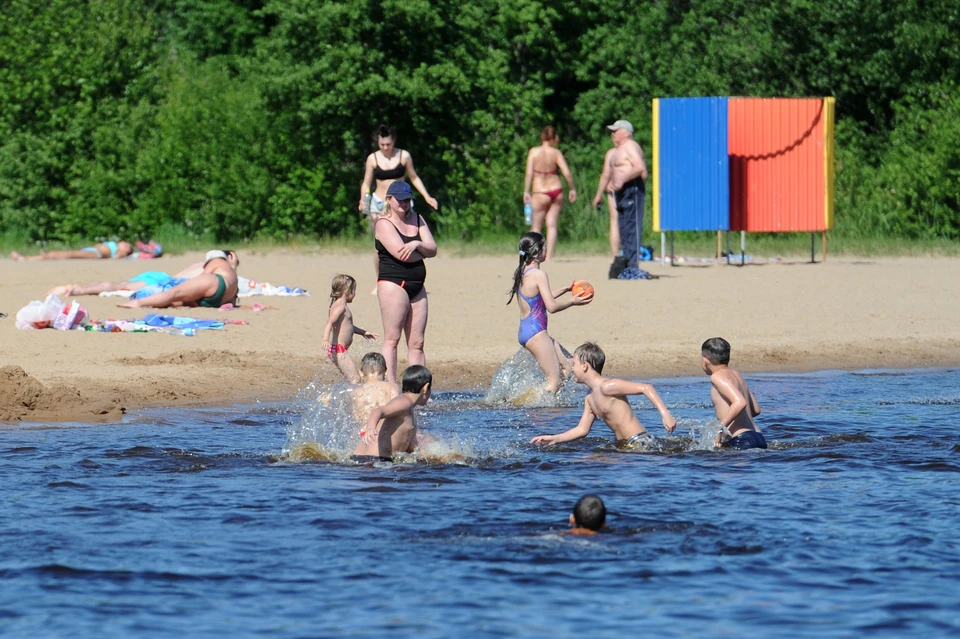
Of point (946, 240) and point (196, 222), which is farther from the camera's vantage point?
point (196, 222)

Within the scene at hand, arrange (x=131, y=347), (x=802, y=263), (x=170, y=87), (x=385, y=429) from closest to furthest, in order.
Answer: (x=385, y=429) < (x=131, y=347) < (x=802, y=263) < (x=170, y=87)

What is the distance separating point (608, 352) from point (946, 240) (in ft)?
34.7

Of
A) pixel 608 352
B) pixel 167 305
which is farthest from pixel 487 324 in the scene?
pixel 167 305

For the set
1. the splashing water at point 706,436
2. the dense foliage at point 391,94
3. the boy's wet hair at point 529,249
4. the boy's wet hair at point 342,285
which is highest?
the dense foliage at point 391,94

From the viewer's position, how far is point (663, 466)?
8898 mm

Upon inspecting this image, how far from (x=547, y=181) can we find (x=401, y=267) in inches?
343

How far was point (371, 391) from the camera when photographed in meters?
9.13

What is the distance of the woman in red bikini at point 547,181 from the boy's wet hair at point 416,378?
32.4ft

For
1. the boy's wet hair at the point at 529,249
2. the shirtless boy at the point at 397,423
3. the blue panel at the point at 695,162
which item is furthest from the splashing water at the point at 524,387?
the blue panel at the point at 695,162

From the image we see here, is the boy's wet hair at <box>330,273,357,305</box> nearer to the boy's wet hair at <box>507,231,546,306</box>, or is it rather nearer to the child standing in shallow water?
the child standing in shallow water

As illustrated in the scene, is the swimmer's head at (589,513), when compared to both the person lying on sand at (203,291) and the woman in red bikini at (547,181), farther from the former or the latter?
the woman in red bikini at (547,181)

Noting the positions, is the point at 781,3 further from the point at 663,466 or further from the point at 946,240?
the point at 663,466

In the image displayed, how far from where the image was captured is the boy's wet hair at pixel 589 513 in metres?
6.97

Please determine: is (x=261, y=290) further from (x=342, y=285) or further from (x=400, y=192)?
(x=400, y=192)
